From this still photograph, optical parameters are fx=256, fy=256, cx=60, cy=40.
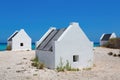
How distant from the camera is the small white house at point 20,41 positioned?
44688 mm

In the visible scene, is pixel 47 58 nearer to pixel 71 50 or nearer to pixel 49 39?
pixel 71 50

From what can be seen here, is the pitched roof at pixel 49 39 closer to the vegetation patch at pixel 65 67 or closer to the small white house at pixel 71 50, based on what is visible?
the small white house at pixel 71 50

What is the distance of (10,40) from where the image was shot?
46.0 m

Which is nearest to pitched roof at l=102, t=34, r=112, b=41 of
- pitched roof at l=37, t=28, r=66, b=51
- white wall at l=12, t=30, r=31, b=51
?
white wall at l=12, t=30, r=31, b=51

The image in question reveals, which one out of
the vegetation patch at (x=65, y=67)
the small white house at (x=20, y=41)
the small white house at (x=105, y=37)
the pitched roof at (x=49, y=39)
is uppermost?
the small white house at (x=105, y=37)

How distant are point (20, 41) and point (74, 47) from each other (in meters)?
25.3

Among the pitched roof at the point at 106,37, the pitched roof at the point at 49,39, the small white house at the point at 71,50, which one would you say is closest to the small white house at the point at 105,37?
the pitched roof at the point at 106,37

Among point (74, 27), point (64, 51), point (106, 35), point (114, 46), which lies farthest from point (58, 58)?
point (106, 35)

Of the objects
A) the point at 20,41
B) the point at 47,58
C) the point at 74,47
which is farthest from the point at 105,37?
the point at 47,58

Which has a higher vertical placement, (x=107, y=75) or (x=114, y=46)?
(x=114, y=46)

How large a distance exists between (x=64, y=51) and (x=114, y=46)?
1238 inches

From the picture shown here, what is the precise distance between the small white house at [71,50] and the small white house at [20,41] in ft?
75.0

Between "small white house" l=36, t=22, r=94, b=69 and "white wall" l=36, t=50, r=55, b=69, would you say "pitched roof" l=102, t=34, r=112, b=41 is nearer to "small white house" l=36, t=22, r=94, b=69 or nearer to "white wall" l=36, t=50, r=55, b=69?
"white wall" l=36, t=50, r=55, b=69

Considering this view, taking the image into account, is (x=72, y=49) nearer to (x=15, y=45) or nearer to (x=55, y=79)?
(x=55, y=79)
